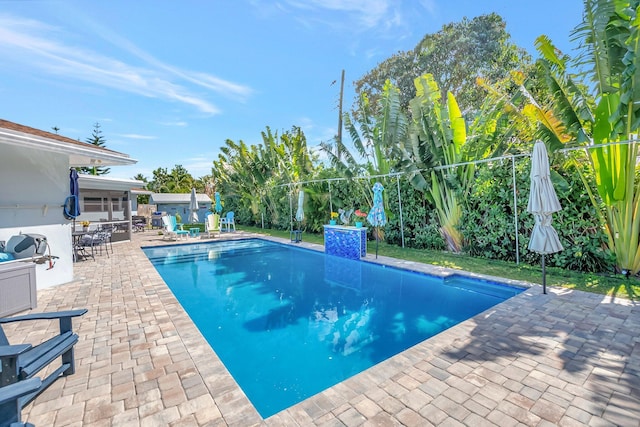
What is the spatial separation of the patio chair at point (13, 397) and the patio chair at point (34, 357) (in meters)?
0.02

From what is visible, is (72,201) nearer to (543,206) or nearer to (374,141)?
(374,141)

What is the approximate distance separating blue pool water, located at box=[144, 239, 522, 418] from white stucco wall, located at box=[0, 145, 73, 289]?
261 cm

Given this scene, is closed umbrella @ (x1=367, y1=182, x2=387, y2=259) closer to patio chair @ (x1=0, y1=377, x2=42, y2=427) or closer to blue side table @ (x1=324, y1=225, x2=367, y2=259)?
blue side table @ (x1=324, y1=225, x2=367, y2=259)

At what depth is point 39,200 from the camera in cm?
648

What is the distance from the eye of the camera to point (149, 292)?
6270mm

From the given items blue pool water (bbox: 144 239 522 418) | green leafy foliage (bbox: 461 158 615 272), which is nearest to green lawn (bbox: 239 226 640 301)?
green leafy foliage (bbox: 461 158 615 272)

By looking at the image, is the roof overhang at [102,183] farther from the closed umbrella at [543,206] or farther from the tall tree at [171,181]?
the tall tree at [171,181]

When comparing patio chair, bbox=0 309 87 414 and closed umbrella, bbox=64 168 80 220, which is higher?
closed umbrella, bbox=64 168 80 220

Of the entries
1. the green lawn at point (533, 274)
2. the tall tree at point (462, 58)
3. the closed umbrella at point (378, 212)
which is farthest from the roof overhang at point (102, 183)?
the tall tree at point (462, 58)

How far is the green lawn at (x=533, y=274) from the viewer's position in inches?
229

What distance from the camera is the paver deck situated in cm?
247

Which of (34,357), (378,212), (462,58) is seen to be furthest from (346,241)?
(462,58)

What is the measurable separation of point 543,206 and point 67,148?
31.4 ft

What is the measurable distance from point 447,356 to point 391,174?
8.40m
